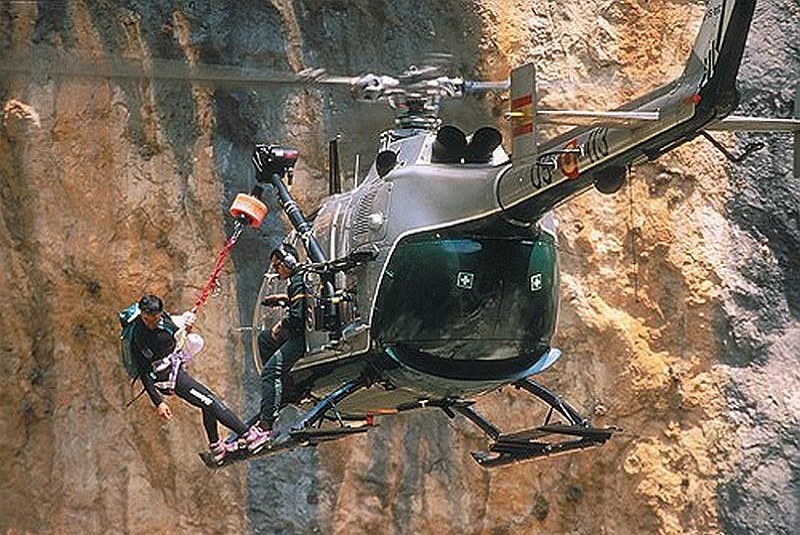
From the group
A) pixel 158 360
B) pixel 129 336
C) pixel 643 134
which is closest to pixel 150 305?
pixel 129 336

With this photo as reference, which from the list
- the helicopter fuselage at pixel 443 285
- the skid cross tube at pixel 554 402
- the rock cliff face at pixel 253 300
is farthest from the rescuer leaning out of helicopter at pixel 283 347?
the rock cliff face at pixel 253 300

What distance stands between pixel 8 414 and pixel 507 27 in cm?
390

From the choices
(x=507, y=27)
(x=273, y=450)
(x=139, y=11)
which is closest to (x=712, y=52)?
(x=273, y=450)

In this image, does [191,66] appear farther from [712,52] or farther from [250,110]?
[712,52]

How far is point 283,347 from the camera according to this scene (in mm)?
6898

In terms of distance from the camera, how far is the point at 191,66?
9188mm

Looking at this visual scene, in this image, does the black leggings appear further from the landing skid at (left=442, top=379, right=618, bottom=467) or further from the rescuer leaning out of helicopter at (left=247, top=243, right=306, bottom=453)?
the landing skid at (left=442, top=379, right=618, bottom=467)

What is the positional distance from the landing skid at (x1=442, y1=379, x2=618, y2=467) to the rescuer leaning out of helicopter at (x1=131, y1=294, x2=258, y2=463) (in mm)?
1121

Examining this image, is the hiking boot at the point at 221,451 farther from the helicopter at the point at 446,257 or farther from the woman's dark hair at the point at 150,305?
the woman's dark hair at the point at 150,305

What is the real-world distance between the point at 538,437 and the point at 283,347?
4.05ft

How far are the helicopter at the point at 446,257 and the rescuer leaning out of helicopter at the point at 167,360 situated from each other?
1.31ft

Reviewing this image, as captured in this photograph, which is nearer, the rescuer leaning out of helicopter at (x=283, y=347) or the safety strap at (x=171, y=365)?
the rescuer leaning out of helicopter at (x=283, y=347)

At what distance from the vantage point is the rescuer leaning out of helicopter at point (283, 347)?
6.78 m

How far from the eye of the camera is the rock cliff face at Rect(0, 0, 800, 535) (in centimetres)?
914
